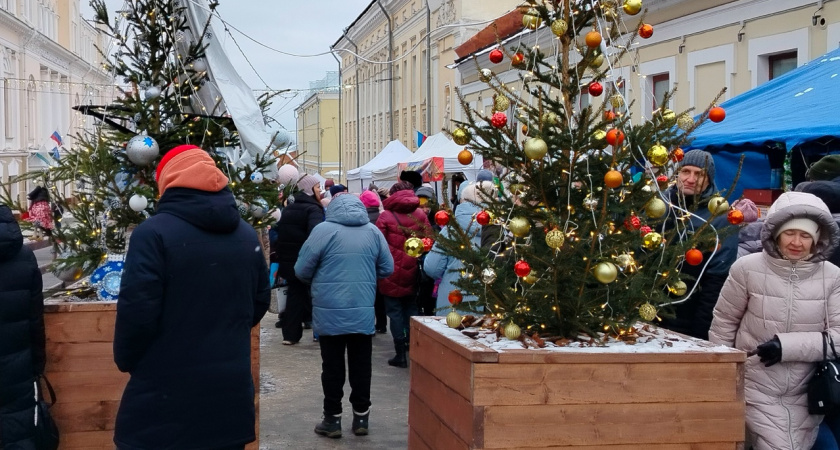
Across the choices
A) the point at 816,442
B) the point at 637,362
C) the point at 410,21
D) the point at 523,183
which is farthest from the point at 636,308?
the point at 410,21

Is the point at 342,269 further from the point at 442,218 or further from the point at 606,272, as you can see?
the point at 606,272

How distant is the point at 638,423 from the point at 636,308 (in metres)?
0.53

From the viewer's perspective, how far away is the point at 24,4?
49.1 m

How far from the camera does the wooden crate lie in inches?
217

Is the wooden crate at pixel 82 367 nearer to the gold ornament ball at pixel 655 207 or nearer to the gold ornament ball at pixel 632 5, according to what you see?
the gold ornament ball at pixel 655 207

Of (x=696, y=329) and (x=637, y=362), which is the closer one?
(x=637, y=362)

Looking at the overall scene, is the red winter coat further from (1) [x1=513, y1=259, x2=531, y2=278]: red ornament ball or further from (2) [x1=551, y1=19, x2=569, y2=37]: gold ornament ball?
(1) [x1=513, y1=259, x2=531, y2=278]: red ornament ball

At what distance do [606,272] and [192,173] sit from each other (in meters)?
1.66

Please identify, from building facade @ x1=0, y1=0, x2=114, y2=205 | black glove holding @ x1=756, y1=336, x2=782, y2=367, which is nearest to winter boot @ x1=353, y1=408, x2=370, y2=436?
black glove holding @ x1=756, y1=336, x2=782, y2=367

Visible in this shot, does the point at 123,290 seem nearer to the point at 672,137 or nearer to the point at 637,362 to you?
the point at 637,362

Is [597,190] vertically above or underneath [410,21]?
underneath

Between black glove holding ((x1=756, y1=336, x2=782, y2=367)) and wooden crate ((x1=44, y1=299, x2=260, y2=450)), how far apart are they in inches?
129

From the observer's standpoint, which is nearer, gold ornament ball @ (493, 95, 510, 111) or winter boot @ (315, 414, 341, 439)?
gold ornament ball @ (493, 95, 510, 111)

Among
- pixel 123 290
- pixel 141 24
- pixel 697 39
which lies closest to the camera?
pixel 123 290
